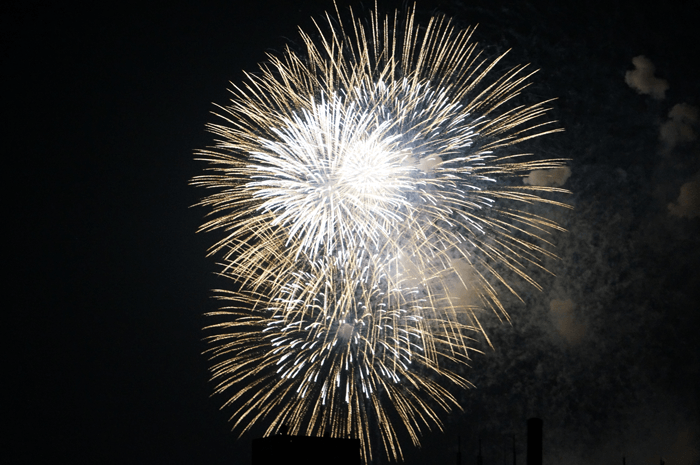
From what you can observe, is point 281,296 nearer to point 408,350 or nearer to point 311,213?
point 311,213

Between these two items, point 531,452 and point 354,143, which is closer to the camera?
point 531,452

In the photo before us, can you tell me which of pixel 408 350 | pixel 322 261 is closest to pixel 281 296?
pixel 322 261

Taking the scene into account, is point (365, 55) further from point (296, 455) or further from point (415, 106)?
point (296, 455)

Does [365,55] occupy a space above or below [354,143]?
above

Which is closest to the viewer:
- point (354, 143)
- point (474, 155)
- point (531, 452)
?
point (531, 452)

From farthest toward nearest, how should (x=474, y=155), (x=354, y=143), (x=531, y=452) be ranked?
(x=474, y=155), (x=354, y=143), (x=531, y=452)

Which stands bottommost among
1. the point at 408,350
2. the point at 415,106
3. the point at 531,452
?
the point at 531,452

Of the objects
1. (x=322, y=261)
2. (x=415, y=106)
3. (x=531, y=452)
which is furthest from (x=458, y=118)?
(x=531, y=452)
